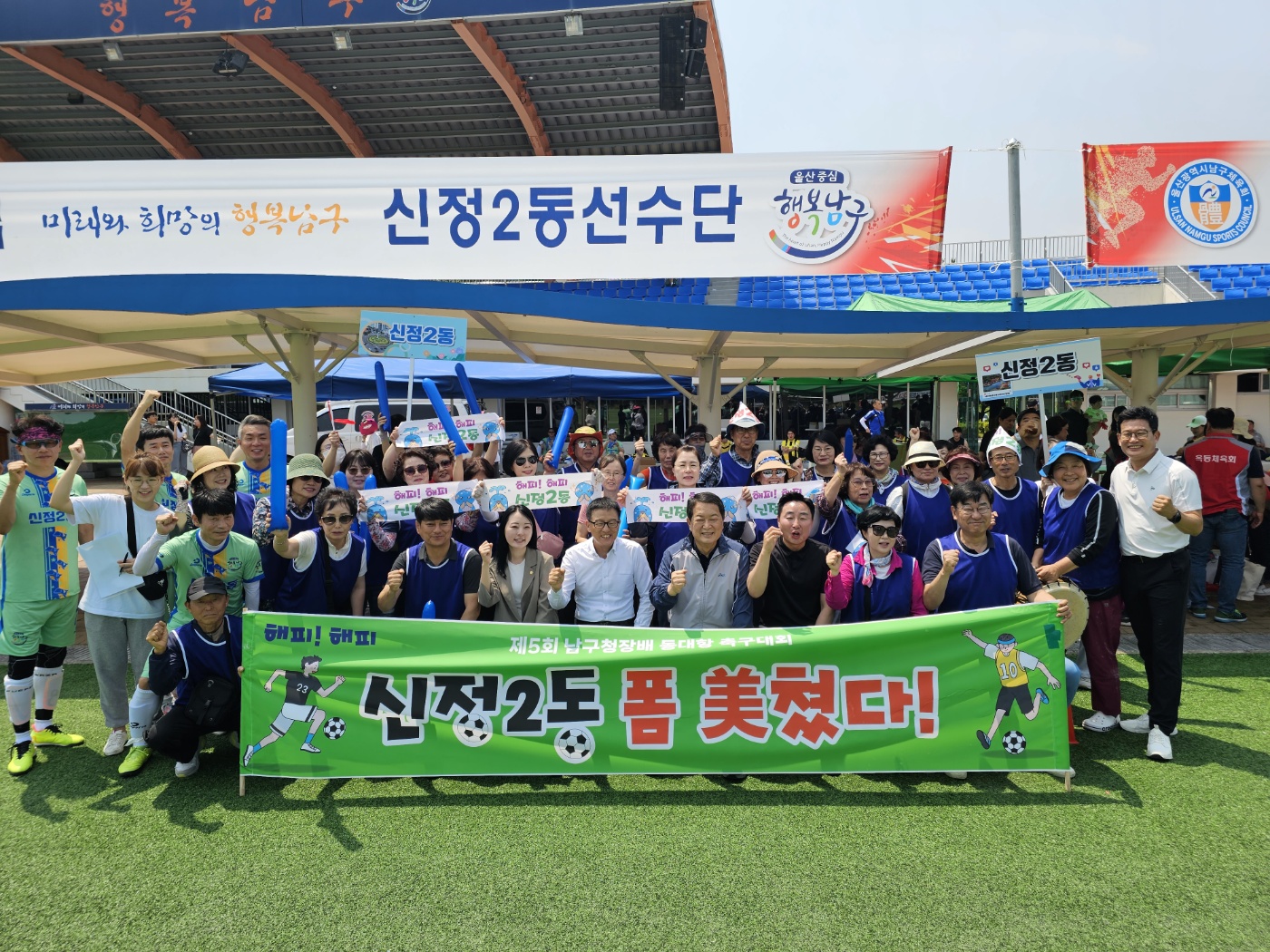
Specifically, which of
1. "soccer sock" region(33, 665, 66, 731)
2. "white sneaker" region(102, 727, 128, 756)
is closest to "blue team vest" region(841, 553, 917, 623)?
"white sneaker" region(102, 727, 128, 756)

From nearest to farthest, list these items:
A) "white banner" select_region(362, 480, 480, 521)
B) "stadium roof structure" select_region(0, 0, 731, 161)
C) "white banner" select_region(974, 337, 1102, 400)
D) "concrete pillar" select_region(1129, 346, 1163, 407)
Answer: "white banner" select_region(362, 480, 480, 521)
"white banner" select_region(974, 337, 1102, 400)
"concrete pillar" select_region(1129, 346, 1163, 407)
"stadium roof structure" select_region(0, 0, 731, 161)

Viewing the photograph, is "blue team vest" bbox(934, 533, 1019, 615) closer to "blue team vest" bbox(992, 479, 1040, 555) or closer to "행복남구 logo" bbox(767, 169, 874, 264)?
"blue team vest" bbox(992, 479, 1040, 555)

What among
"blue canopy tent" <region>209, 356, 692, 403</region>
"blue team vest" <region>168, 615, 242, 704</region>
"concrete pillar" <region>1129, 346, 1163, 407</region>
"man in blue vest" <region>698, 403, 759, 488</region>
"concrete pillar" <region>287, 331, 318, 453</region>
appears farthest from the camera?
"blue canopy tent" <region>209, 356, 692, 403</region>

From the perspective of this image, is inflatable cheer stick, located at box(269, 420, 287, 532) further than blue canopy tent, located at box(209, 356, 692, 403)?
No

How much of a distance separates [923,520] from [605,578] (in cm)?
199

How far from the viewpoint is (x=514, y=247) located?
6.84m

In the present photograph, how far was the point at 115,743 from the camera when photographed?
4.16 meters

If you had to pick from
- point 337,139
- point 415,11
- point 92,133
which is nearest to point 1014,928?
point 415,11

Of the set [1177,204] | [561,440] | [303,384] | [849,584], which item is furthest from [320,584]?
[1177,204]

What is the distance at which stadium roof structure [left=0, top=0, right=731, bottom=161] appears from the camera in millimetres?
13953

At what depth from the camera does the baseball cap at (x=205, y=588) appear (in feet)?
12.4

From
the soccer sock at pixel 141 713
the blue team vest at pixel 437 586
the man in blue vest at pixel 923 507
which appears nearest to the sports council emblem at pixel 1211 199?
the man in blue vest at pixel 923 507

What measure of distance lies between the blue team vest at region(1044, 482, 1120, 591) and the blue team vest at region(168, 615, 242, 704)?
14.4 ft

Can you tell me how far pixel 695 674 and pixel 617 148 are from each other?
54.3 ft
